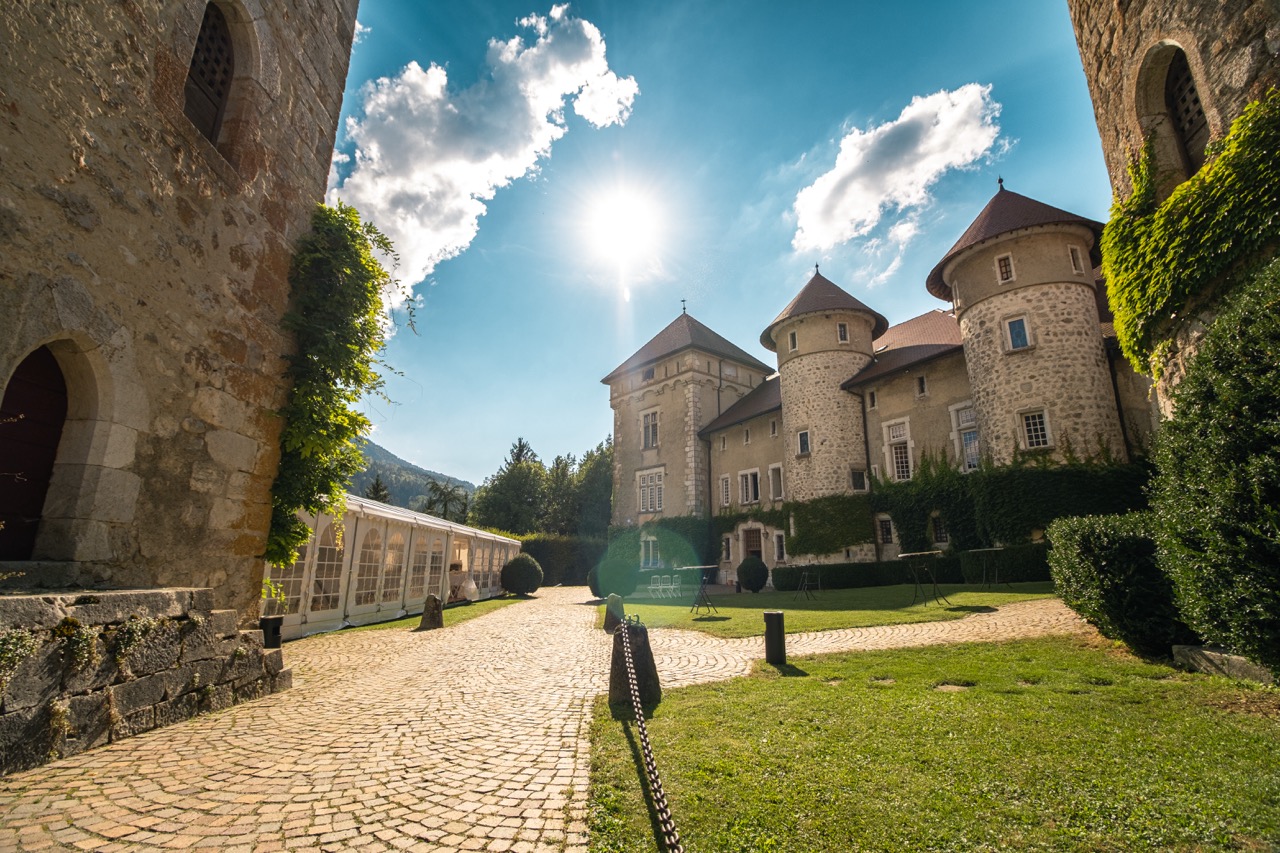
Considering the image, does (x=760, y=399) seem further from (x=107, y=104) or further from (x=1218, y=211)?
(x=107, y=104)

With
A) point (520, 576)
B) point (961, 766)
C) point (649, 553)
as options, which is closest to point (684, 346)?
point (649, 553)

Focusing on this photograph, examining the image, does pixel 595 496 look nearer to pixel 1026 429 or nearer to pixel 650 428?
pixel 650 428

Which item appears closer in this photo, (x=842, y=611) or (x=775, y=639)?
(x=775, y=639)

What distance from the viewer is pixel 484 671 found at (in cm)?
716

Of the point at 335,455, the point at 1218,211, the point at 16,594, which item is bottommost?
the point at 16,594

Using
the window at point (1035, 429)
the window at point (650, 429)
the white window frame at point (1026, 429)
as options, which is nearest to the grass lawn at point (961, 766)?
the white window frame at point (1026, 429)

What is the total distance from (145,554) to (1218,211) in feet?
34.5

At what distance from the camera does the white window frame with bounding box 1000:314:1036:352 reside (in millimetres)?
18266

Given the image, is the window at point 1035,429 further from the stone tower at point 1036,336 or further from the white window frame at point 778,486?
the white window frame at point 778,486

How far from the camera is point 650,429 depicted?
3516 centimetres

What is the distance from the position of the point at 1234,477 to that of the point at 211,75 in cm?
1016

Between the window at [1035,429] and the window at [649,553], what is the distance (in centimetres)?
1945

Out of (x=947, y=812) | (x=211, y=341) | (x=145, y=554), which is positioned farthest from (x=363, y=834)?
(x=211, y=341)

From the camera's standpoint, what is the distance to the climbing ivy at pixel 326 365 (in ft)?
21.6
